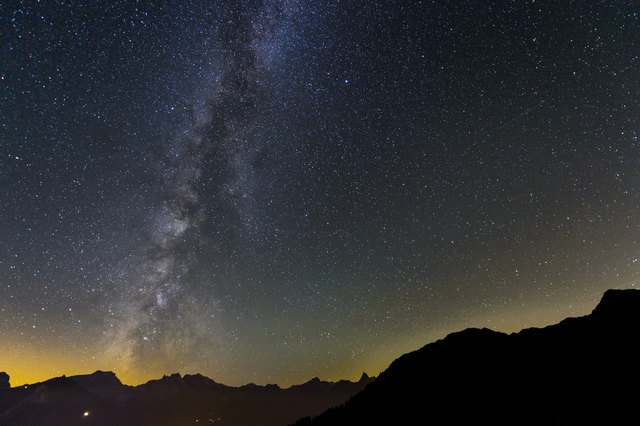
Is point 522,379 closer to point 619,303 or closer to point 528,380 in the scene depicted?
point 528,380

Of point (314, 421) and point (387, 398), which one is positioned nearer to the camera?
point (387, 398)

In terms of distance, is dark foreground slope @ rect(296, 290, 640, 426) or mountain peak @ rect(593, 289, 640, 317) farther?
mountain peak @ rect(593, 289, 640, 317)

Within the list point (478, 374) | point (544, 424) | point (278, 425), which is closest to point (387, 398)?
point (478, 374)

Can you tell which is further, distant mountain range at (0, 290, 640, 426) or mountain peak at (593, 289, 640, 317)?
mountain peak at (593, 289, 640, 317)

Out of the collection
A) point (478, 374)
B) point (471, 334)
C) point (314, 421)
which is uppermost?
point (471, 334)

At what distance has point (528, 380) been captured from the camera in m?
21.4

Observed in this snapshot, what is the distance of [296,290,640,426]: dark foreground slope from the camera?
1666 cm

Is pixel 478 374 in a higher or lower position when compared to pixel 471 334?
lower

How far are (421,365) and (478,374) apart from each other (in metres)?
8.14

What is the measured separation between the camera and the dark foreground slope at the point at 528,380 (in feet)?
54.6

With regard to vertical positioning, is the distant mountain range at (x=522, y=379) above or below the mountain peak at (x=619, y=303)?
below

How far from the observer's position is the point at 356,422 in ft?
90.1

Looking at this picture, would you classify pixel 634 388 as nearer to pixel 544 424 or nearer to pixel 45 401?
pixel 544 424

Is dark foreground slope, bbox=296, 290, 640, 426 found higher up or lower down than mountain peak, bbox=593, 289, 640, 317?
lower down
